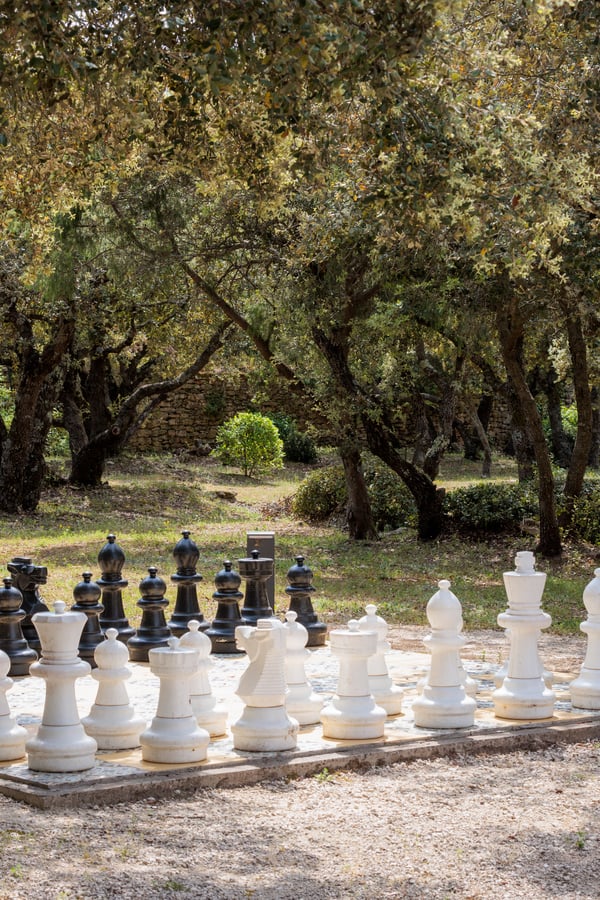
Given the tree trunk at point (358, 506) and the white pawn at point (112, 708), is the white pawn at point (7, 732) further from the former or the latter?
the tree trunk at point (358, 506)

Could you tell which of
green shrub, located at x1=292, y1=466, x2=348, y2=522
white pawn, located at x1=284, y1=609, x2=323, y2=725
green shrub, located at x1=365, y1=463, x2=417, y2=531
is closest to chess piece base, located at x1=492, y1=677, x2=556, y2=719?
white pawn, located at x1=284, y1=609, x2=323, y2=725

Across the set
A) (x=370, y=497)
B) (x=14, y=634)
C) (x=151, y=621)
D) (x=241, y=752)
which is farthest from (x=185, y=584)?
(x=370, y=497)

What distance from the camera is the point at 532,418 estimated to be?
1284cm

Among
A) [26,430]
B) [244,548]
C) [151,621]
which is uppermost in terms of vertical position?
[26,430]

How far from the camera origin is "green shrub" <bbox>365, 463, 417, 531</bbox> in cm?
1593

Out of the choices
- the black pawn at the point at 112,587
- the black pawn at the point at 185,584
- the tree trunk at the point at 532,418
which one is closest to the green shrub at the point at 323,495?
the tree trunk at the point at 532,418

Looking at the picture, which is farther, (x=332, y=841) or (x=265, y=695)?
(x=265, y=695)

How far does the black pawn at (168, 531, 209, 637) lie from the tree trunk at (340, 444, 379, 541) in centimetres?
772

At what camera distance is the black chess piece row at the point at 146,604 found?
5.88 metres

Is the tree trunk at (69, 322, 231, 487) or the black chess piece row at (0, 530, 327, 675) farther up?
the tree trunk at (69, 322, 231, 487)

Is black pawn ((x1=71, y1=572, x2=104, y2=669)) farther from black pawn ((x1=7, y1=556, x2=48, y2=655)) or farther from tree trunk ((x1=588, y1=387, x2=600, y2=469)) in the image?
tree trunk ((x1=588, y1=387, x2=600, y2=469))

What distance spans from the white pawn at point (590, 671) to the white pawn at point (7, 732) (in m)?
2.47

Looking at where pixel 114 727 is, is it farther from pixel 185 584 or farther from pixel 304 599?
pixel 304 599

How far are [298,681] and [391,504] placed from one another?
11146mm
